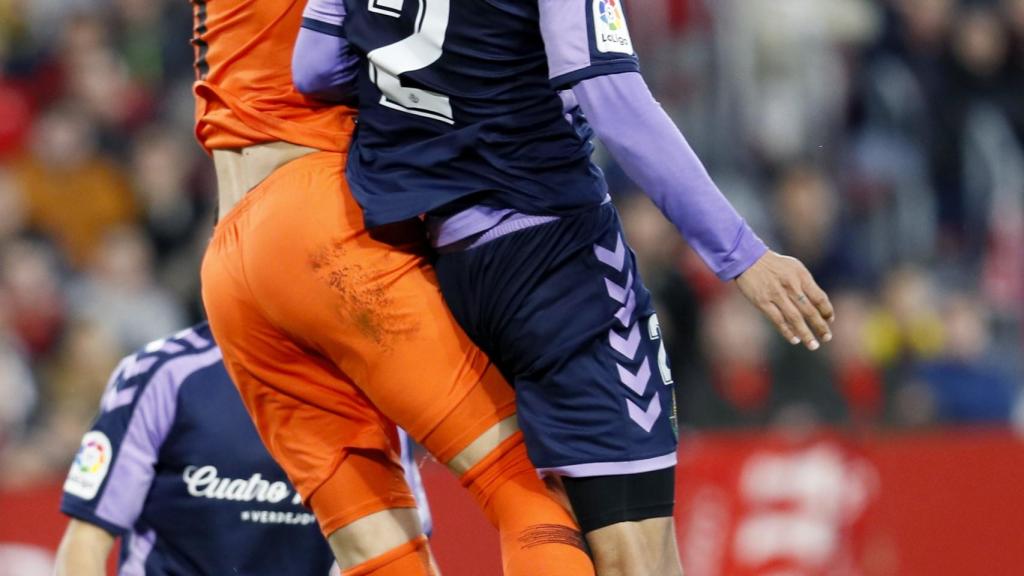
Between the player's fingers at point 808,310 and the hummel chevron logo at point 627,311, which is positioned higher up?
the player's fingers at point 808,310

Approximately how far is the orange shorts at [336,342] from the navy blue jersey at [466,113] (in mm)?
107

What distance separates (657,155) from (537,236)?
0.30m

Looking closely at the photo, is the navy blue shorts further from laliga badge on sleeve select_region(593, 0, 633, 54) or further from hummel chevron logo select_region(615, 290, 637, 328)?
laliga badge on sleeve select_region(593, 0, 633, 54)

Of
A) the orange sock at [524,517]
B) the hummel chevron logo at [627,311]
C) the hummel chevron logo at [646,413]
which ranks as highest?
the hummel chevron logo at [627,311]

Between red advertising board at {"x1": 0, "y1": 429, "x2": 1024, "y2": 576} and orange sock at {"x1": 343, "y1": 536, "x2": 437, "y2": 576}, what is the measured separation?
2.66 metres

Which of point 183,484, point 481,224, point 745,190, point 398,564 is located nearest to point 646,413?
point 481,224

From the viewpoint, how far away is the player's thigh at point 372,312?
3.09m

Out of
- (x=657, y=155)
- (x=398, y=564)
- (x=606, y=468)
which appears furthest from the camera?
(x=398, y=564)

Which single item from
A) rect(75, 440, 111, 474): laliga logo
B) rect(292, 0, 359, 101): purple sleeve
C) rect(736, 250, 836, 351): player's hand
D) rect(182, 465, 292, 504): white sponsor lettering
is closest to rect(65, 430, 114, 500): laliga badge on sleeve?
rect(75, 440, 111, 474): laliga logo

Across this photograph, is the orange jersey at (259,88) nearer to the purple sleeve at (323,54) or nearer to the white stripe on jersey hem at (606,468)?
the purple sleeve at (323,54)

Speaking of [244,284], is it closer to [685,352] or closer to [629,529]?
[629,529]

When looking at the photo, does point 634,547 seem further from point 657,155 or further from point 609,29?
point 609,29

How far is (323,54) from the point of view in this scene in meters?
3.16

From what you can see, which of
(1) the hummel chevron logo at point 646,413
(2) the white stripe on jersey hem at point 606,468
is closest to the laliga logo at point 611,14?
(1) the hummel chevron logo at point 646,413
